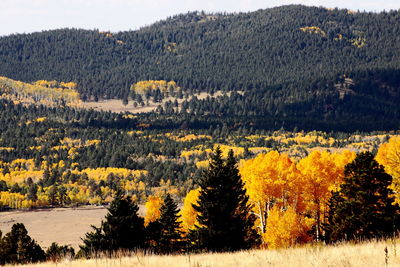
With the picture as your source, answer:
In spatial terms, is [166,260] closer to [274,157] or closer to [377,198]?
[377,198]

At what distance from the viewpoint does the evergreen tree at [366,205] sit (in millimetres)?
36844

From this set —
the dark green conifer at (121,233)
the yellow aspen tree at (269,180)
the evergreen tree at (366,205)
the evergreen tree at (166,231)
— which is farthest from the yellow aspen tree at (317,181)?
the dark green conifer at (121,233)

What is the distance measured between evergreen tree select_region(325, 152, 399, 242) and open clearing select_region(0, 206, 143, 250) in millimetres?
93250

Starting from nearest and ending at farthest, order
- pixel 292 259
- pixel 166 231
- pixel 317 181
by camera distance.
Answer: pixel 292 259 < pixel 317 181 < pixel 166 231

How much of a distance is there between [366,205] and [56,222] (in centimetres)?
13711

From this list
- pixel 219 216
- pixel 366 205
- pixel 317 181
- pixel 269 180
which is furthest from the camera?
pixel 317 181

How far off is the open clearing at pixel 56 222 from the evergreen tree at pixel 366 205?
306ft

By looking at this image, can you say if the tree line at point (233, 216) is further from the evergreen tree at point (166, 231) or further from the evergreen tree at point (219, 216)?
the evergreen tree at point (166, 231)

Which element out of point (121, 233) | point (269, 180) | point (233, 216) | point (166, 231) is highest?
point (269, 180)

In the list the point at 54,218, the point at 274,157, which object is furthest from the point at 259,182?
the point at 54,218

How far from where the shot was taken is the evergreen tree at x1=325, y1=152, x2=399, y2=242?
3684 centimetres

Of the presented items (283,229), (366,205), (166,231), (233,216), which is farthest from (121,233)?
(166,231)

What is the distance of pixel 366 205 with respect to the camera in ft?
125

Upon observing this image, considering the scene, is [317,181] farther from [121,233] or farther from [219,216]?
[121,233]
